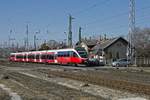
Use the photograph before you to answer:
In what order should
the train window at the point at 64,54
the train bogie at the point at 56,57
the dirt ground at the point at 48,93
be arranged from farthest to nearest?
the train window at the point at 64,54 < the train bogie at the point at 56,57 < the dirt ground at the point at 48,93

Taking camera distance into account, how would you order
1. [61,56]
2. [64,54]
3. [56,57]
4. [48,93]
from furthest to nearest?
1. [56,57]
2. [61,56]
3. [64,54]
4. [48,93]

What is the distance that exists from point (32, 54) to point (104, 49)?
18.6 metres

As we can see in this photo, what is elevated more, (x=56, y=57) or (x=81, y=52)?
(x=81, y=52)

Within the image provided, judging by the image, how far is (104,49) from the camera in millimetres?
102562

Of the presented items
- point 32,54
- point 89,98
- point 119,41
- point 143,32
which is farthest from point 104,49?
point 89,98

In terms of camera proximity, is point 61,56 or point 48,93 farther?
point 61,56

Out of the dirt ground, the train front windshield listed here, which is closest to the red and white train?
the train front windshield

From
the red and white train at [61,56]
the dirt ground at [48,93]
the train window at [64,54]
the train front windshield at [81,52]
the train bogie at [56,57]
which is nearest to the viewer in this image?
the dirt ground at [48,93]

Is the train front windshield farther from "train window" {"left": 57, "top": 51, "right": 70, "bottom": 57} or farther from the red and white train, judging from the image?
"train window" {"left": 57, "top": 51, "right": 70, "bottom": 57}

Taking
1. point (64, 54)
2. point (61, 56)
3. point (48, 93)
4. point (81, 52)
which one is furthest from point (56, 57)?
point (48, 93)

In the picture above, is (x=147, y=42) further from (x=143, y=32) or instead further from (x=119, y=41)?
(x=119, y=41)

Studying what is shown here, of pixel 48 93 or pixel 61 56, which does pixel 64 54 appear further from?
pixel 48 93

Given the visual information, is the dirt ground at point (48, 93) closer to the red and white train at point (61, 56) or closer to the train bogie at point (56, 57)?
the red and white train at point (61, 56)

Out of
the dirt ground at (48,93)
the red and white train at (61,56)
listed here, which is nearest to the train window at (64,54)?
the red and white train at (61,56)
